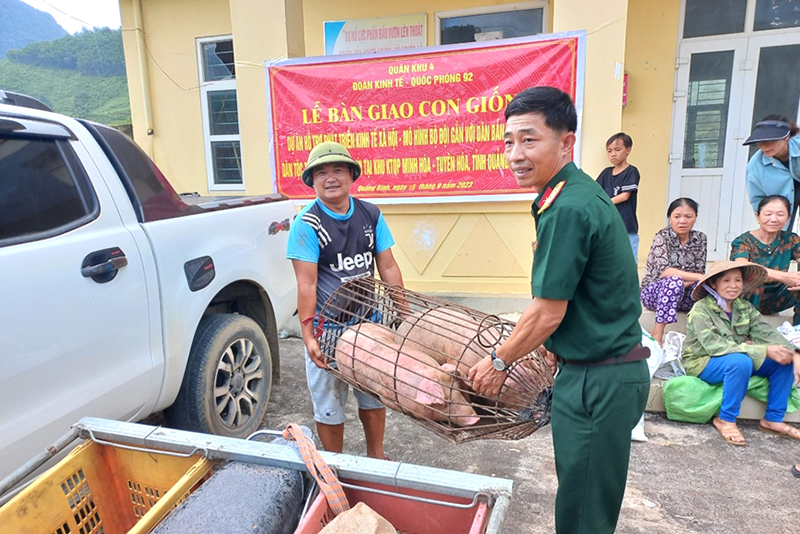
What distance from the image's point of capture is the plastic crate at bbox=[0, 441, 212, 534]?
1403mm

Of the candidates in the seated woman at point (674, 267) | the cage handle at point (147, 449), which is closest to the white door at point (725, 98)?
the seated woman at point (674, 267)

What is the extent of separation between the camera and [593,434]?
5.62ft

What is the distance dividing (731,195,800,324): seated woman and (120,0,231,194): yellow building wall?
6.60 metres

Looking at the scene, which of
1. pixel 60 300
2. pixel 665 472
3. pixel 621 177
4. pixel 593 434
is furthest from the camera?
pixel 621 177

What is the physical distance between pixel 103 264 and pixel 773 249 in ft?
14.1

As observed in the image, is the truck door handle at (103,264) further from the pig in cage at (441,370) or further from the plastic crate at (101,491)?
the pig in cage at (441,370)

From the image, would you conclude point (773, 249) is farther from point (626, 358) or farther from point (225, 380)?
point (225, 380)

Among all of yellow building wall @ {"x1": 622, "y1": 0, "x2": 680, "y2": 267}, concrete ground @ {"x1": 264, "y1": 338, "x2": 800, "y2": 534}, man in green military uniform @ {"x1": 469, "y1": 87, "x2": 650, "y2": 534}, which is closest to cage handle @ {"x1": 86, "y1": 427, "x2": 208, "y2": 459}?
man in green military uniform @ {"x1": 469, "y1": 87, "x2": 650, "y2": 534}

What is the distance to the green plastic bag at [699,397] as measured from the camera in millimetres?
3324

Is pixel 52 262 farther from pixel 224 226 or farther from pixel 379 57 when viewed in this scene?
pixel 379 57

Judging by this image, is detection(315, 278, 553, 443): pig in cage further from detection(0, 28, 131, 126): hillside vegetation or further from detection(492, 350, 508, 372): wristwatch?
detection(0, 28, 131, 126): hillside vegetation

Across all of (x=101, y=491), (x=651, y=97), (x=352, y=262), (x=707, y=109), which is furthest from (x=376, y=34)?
(x=101, y=491)

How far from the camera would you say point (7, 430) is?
1.83 m

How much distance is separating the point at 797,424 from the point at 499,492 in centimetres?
319
